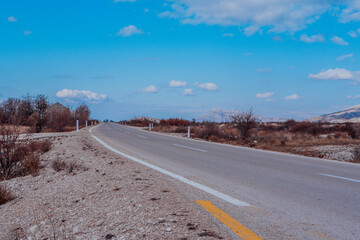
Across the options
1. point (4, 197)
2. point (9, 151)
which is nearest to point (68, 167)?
point (4, 197)

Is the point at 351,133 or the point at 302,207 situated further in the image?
the point at 351,133

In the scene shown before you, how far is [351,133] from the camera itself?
27656mm

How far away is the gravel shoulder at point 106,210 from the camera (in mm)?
3580

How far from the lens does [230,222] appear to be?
3.87 metres

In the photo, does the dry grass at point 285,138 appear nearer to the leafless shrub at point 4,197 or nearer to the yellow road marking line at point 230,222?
the yellow road marking line at point 230,222

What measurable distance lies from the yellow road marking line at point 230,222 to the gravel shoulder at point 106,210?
17 centimetres

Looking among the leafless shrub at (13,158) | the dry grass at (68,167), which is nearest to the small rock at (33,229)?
the dry grass at (68,167)

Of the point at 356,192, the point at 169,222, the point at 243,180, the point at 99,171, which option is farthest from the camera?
the point at 99,171

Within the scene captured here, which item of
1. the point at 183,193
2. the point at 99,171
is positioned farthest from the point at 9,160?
the point at 183,193

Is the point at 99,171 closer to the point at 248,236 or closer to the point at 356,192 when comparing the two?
the point at 248,236

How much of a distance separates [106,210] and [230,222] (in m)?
1.86

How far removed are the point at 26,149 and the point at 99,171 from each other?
4.55 metres

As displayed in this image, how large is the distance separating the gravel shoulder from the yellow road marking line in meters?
0.17

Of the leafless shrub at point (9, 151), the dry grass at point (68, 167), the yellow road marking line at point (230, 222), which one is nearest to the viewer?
the yellow road marking line at point (230, 222)
